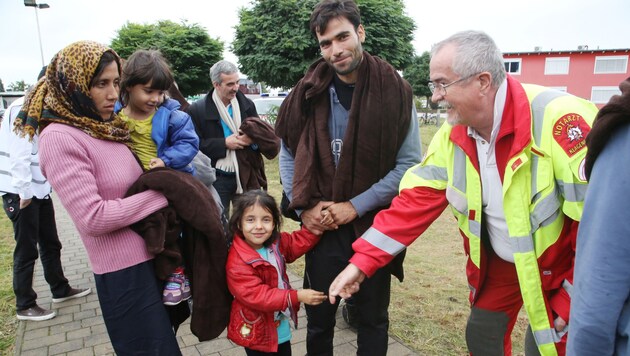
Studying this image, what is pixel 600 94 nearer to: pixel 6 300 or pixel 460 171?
pixel 460 171

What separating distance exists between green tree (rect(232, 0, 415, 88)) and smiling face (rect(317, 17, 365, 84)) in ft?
32.0

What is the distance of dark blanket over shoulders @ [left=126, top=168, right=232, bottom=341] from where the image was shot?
203 cm

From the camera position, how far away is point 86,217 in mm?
1816

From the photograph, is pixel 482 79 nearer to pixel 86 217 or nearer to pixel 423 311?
pixel 86 217

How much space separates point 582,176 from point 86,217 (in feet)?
6.42

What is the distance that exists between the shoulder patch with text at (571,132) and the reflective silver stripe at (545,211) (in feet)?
0.65

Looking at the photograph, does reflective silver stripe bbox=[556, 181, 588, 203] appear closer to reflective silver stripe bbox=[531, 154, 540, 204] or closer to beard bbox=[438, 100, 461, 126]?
reflective silver stripe bbox=[531, 154, 540, 204]

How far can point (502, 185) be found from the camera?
1907 mm

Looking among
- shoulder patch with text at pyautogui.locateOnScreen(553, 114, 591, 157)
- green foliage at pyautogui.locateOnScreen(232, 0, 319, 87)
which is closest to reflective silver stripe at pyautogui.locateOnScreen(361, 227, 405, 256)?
shoulder patch with text at pyautogui.locateOnScreen(553, 114, 591, 157)

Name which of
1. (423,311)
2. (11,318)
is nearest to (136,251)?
(423,311)

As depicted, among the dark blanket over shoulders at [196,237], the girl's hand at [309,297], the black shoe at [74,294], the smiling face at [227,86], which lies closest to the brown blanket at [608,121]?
the girl's hand at [309,297]

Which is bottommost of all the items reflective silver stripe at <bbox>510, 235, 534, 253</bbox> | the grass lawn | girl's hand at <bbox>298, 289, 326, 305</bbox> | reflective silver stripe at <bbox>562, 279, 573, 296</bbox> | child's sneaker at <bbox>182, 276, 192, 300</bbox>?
the grass lawn

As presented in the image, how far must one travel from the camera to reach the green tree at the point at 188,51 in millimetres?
15828

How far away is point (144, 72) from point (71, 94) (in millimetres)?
600
